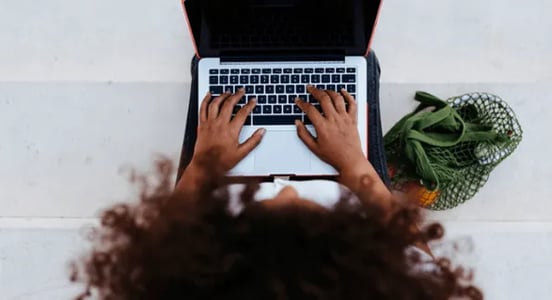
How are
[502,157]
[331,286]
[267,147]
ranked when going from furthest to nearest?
[502,157] → [267,147] → [331,286]

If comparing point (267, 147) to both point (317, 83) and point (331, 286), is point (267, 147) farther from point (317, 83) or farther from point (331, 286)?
point (331, 286)

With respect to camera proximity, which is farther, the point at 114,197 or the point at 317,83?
the point at 114,197

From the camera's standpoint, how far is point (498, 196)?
3.54ft

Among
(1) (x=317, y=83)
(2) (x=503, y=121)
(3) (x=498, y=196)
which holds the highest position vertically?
(1) (x=317, y=83)

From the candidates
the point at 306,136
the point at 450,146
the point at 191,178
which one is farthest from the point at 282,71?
the point at 450,146

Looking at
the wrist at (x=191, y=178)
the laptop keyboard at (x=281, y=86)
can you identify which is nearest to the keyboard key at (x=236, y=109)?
the laptop keyboard at (x=281, y=86)

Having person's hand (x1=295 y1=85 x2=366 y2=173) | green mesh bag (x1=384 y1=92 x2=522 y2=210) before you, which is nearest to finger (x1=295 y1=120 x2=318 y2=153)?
person's hand (x1=295 y1=85 x2=366 y2=173)

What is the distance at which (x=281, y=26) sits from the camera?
0.82m

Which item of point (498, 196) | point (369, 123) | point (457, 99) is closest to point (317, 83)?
point (369, 123)

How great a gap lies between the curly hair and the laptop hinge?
28 centimetres

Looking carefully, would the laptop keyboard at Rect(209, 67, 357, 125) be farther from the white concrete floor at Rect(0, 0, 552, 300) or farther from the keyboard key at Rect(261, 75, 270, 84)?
the white concrete floor at Rect(0, 0, 552, 300)

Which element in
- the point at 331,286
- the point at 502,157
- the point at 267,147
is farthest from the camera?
the point at 502,157

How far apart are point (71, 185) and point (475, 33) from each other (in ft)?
2.83

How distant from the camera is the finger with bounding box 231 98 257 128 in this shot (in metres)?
0.82
